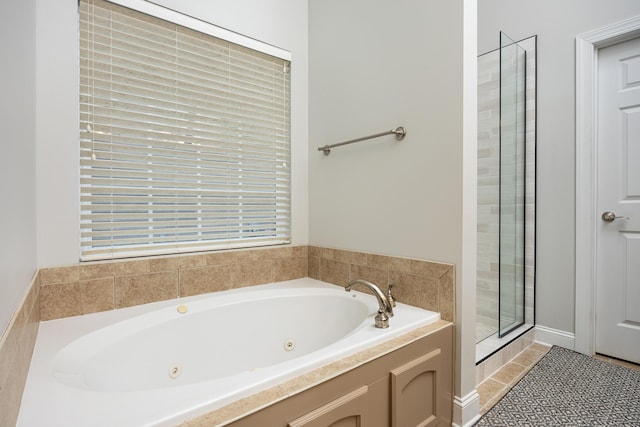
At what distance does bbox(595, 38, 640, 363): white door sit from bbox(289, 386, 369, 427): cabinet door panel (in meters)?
1.98

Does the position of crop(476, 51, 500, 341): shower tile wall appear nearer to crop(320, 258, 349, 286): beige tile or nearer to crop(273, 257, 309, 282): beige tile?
crop(320, 258, 349, 286): beige tile

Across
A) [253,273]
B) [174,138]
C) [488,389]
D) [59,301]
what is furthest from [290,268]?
[488,389]

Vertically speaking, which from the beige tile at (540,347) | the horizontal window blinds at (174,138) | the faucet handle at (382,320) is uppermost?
the horizontal window blinds at (174,138)

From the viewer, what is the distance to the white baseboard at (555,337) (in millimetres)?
2137

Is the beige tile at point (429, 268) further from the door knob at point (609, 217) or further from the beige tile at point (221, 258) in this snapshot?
A: the door knob at point (609, 217)

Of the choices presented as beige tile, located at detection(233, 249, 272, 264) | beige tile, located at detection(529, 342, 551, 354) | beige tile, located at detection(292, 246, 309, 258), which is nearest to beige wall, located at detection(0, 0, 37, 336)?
beige tile, located at detection(233, 249, 272, 264)

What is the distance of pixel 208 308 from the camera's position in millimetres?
1574

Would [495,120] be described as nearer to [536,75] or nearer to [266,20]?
[536,75]

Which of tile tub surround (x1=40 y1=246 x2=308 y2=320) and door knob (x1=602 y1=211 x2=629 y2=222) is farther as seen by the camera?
door knob (x1=602 y1=211 x2=629 y2=222)

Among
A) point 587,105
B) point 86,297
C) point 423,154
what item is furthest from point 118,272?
point 587,105

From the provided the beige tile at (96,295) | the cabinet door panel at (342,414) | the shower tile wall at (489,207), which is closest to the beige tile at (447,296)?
the cabinet door panel at (342,414)

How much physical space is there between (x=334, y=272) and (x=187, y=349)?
0.96 metres

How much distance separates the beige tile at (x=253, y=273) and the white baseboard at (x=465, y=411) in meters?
1.22

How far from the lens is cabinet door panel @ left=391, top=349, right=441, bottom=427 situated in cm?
115
